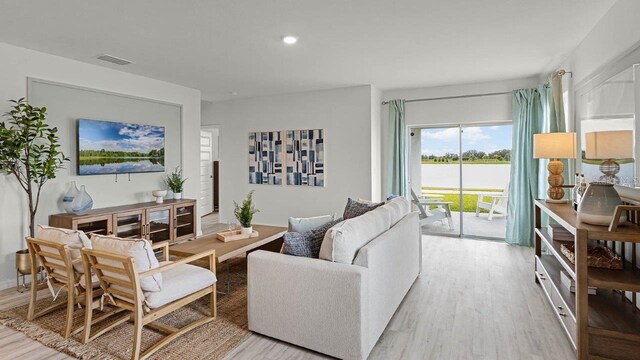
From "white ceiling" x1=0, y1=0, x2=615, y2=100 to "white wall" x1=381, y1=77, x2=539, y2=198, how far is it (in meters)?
0.45

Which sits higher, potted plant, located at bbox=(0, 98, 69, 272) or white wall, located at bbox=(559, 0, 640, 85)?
white wall, located at bbox=(559, 0, 640, 85)

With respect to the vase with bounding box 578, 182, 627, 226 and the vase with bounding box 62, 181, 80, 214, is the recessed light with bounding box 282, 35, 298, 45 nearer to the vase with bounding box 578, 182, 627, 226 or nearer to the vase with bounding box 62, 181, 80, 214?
the vase with bounding box 578, 182, 627, 226

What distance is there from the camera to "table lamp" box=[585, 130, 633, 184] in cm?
238

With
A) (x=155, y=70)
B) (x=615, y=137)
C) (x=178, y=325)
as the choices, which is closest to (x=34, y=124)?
(x=155, y=70)

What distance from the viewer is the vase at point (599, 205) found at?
82.9 inches

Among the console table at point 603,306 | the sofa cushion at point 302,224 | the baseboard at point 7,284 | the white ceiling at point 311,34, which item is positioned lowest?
the baseboard at point 7,284

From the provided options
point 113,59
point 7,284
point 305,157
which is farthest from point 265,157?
point 7,284

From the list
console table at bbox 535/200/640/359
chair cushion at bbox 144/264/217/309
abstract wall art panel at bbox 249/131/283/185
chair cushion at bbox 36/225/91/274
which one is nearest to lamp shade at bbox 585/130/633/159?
console table at bbox 535/200/640/359

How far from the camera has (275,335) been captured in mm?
2408

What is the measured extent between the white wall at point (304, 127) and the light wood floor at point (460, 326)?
Answer: 2.23 metres

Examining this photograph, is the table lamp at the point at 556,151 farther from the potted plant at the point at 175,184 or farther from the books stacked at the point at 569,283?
the potted plant at the point at 175,184

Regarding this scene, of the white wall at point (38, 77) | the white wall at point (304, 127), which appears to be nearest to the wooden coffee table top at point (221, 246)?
the white wall at point (38, 77)

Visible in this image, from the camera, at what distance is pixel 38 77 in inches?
149

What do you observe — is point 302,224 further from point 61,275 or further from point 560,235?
point 560,235
